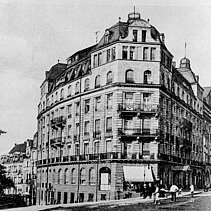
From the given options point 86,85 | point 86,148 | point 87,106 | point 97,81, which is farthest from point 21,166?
point 97,81

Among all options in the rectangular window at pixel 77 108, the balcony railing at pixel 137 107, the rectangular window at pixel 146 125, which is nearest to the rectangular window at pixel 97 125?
the rectangular window at pixel 77 108

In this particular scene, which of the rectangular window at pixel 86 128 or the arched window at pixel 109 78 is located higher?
the arched window at pixel 109 78

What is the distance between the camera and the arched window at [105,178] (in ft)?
112

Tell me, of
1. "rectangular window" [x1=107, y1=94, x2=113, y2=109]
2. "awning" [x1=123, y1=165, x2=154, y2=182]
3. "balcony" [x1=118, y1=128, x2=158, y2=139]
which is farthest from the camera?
"rectangular window" [x1=107, y1=94, x2=113, y2=109]

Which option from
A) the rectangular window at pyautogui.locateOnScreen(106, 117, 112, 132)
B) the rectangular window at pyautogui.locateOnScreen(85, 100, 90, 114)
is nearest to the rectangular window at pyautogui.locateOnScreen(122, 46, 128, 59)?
Result: the rectangular window at pyautogui.locateOnScreen(106, 117, 112, 132)

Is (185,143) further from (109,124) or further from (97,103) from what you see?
(97,103)

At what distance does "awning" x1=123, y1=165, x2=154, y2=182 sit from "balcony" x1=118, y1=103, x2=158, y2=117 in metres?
3.91

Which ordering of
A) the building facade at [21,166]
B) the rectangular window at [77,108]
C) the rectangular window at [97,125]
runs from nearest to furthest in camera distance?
the rectangular window at [97,125]
the rectangular window at [77,108]
the building facade at [21,166]

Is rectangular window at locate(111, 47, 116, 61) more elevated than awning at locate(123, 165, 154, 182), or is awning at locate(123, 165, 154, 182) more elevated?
rectangular window at locate(111, 47, 116, 61)

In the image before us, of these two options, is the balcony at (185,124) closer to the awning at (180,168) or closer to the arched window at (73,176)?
the awning at (180,168)

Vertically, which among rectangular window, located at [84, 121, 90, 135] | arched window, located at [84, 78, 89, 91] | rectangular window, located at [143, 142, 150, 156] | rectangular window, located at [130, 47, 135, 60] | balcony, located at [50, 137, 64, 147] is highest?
rectangular window, located at [130, 47, 135, 60]

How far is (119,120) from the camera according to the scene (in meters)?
34.4

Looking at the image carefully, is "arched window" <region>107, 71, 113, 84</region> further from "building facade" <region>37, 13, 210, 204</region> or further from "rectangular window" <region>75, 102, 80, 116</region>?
"rectangular window" <region>75, 102, 80, 116</region>

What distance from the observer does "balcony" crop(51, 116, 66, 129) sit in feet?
134
